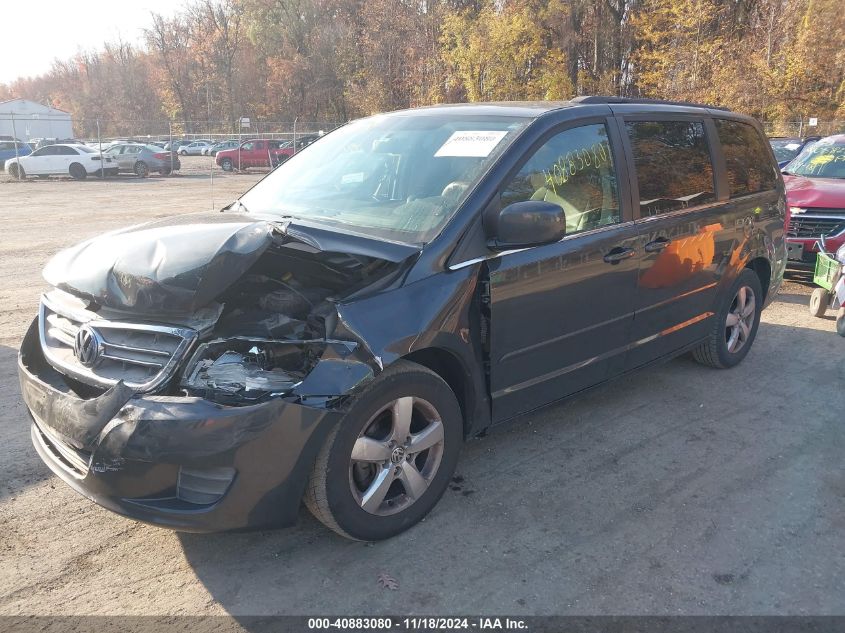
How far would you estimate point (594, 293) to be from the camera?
3.79m

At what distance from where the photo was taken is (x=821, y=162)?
9.27m

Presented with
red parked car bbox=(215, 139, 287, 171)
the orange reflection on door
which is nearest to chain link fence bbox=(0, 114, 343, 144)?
red parked car bbox=(215, 139, 287, 171)

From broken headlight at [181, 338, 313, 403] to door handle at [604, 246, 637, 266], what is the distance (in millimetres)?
1933

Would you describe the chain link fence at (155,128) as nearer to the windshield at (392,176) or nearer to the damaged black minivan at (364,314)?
the windshield at (392,176)

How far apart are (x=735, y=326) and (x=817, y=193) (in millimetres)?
3940

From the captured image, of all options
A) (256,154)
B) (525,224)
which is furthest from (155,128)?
(525,224)

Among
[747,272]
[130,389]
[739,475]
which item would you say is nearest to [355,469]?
[130,389]

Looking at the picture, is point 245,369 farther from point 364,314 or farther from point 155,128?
point 155,128

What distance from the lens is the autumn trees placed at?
27.2m

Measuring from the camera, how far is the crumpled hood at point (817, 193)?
7.98 meters

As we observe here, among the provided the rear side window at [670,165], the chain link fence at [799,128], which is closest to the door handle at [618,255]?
the rear side window at [670,165]

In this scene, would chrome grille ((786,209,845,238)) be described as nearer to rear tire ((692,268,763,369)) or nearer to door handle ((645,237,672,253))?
rear tire ((692,268,763,369))

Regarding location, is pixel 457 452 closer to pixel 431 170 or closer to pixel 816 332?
pixel 431 170

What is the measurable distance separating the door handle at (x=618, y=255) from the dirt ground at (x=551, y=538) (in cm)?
112
